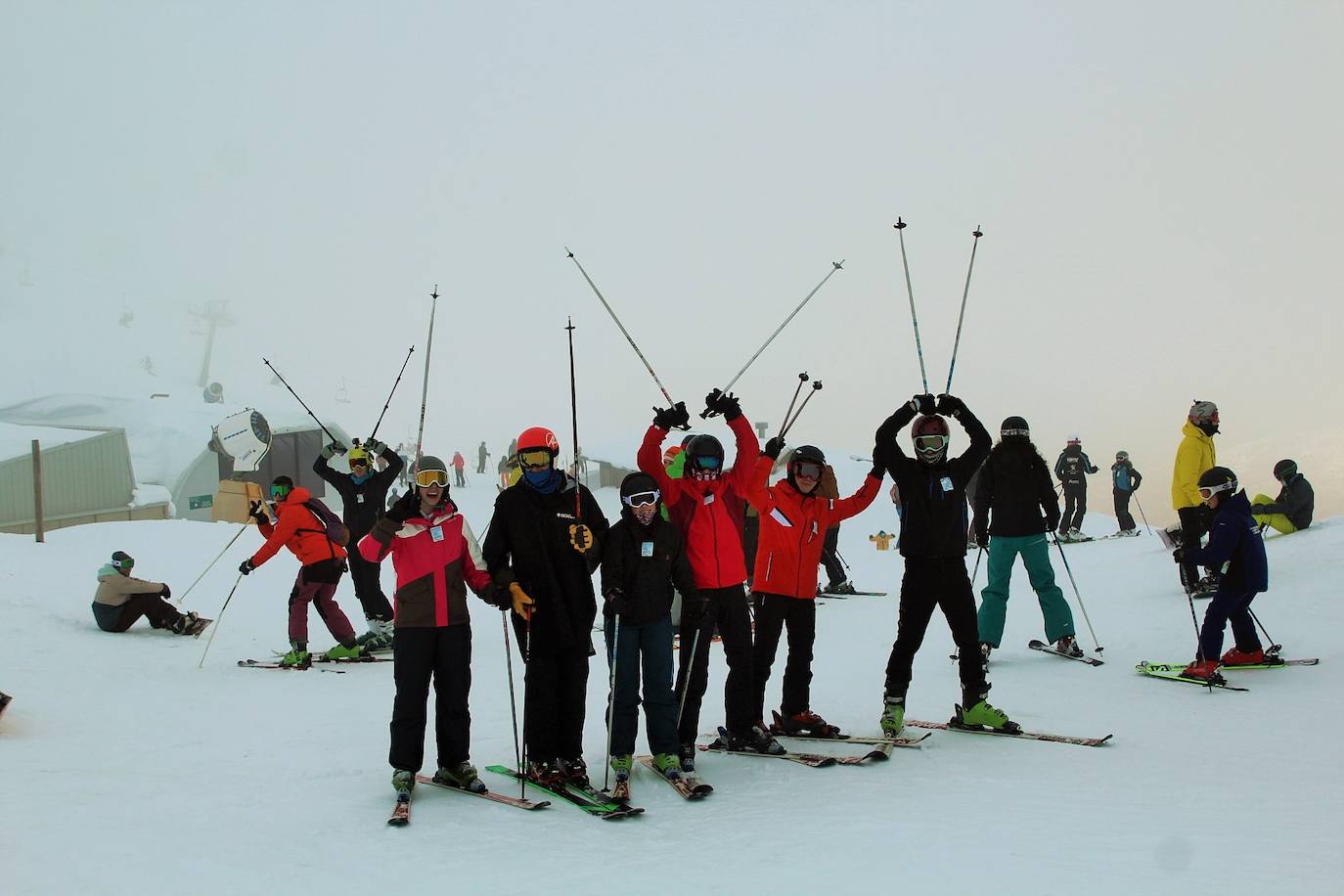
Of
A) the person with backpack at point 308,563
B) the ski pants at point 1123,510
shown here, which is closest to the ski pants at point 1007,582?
the person with backpack at point 308,563

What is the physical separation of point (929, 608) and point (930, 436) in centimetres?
94

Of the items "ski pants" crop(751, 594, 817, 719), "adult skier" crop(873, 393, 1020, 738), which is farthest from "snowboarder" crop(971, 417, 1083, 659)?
"ski pants" crop(751, 594, 817, 719)

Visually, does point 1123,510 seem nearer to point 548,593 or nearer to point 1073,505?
point 1073,505

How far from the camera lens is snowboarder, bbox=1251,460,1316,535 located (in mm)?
10391

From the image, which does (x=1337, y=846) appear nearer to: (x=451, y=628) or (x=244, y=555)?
(x=451, y=628)

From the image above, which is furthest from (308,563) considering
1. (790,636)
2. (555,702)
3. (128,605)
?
(790,636)

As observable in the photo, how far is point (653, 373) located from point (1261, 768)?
361cm

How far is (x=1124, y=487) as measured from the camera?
56.5ft

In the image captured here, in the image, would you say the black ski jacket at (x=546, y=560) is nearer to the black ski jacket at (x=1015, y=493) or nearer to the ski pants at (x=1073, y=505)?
the black ski jacket at (x=1015, y=493)

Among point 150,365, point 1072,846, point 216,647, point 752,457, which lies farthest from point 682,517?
point 150,365

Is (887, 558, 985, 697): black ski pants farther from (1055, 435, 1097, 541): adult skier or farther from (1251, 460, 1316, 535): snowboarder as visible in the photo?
(1055, 435, 1097, 541): adult skier

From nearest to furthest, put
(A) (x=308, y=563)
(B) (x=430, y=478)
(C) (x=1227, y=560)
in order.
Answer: (B) (x=430, y=478), (C) (x=1227, y=560), (A) (x=308, y=563)

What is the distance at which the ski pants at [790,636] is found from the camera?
597 centimetres

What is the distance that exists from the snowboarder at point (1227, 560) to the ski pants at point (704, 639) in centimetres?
352
